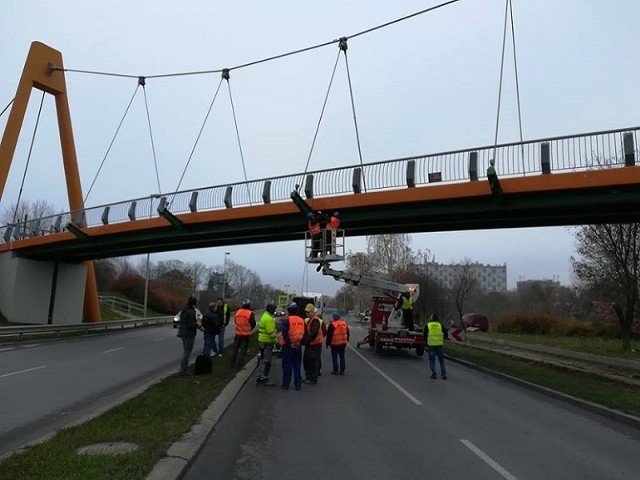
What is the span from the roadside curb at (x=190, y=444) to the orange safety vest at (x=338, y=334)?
4624 millimetres

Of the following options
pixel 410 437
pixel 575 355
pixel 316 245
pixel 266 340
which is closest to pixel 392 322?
pixel 316 245

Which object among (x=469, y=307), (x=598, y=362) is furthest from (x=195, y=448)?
(x=469, y=307)

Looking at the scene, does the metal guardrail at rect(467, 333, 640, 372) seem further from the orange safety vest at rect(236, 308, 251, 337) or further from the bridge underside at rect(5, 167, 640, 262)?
the orange safety vest at rect(236, 308, 251, 337)

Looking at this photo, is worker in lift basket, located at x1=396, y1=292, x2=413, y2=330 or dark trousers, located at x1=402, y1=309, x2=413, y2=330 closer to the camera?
worker in lift basket, located at x1=396, y1=292, x2=413, y2=330

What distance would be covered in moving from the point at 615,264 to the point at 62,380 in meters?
24.4

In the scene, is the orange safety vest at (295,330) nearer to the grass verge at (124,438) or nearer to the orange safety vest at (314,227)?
the grass verge at (124,438)

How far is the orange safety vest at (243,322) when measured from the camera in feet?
47.3

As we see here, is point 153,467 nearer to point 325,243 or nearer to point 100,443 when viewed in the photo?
point 100,443

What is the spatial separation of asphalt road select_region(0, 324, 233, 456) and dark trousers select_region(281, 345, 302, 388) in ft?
10.3

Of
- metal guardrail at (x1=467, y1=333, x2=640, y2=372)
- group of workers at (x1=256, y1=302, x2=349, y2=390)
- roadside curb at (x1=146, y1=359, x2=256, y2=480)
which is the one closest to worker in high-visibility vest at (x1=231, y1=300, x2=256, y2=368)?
group of workers at (x1=256, y1=302, x2=349, y2=390)

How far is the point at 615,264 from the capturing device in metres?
26.7

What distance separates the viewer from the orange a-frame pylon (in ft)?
97.8

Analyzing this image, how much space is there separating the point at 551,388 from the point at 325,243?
867cm

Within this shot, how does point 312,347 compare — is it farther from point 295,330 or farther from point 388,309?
point 388,309
